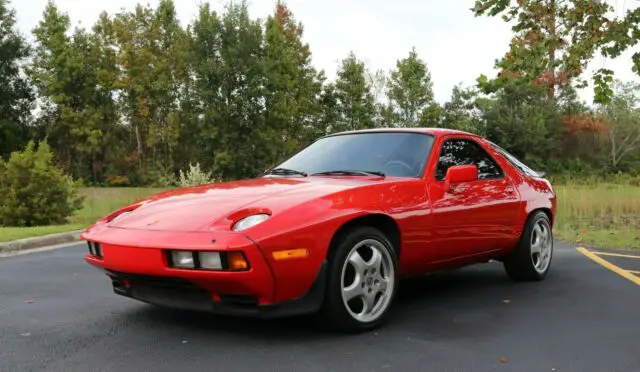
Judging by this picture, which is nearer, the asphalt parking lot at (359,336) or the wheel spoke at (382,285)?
the asphalt parking lot at (359,336)

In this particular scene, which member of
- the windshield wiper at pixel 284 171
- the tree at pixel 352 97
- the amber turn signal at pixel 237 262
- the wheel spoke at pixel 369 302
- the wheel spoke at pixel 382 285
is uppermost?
the tree at pixel 352 97

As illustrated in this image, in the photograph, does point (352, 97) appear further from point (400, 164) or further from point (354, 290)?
point (354, 290)

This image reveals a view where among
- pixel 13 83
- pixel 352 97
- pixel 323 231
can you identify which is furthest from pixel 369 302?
pixel 13 83

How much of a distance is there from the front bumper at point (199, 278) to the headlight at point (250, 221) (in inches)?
4.2

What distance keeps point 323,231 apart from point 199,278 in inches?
30.2

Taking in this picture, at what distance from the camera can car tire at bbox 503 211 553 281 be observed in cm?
568

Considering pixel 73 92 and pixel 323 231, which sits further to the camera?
pixel 73 92

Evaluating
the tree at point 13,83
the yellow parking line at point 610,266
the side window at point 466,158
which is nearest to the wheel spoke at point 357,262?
the side window at point 466,158

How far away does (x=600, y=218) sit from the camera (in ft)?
43.1

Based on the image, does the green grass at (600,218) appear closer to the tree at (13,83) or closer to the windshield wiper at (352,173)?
the windshield wiper at (352,173)

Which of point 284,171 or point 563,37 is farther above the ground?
point 563,37

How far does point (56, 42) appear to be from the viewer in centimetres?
4184

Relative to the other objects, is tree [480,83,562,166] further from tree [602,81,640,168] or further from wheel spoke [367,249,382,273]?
wheel spoke [367,249,382,273]

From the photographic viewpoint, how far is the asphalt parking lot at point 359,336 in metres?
3.35
